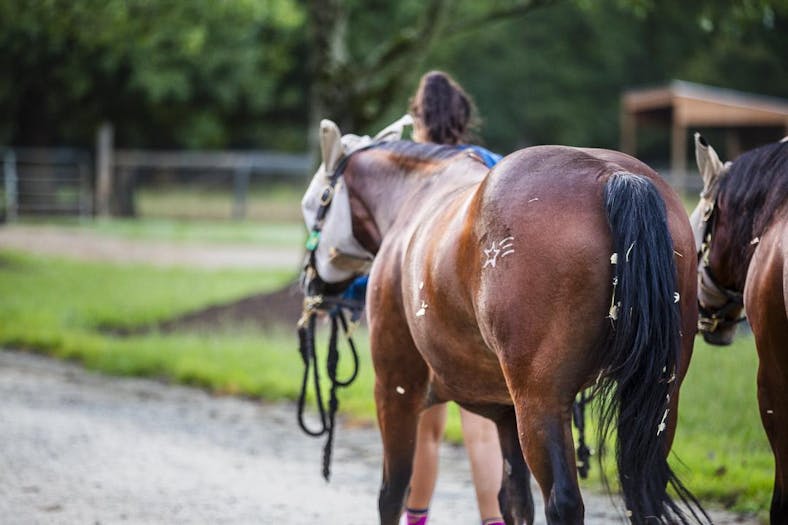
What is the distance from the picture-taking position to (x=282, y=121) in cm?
3438

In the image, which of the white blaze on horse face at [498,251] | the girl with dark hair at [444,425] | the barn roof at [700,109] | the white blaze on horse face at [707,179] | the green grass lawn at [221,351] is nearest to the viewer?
the white blaze on horse face at [498,251]

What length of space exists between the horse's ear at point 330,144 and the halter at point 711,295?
63.0 inches

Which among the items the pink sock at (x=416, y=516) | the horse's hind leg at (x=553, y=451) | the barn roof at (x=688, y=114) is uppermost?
the horse's hind leg at (x=553, y=451)

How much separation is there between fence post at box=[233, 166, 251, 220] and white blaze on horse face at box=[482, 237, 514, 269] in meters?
23.3

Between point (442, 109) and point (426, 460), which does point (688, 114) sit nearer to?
point (442, 109)

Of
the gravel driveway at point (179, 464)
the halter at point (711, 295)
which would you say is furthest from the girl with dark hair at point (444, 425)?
the halter at point (711, 295)

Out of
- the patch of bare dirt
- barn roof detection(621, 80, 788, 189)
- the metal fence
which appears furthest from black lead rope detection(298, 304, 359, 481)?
the metal fence

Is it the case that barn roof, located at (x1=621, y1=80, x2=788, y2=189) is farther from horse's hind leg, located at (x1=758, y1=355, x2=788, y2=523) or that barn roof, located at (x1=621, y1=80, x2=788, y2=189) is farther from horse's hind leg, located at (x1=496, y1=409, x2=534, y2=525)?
horse's hind leg, located at (x1=496, y1=409, x2=534, y2=525)

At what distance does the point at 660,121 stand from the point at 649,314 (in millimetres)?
25192

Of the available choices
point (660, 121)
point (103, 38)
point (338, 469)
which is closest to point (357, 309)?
point (338, 469)

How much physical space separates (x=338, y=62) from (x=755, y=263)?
8.04m

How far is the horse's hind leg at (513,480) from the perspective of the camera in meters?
3.77

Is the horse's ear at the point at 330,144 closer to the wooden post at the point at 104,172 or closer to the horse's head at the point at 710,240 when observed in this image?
the horse's head at the point at 710,240

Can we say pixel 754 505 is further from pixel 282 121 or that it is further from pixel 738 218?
pixel 282 121
